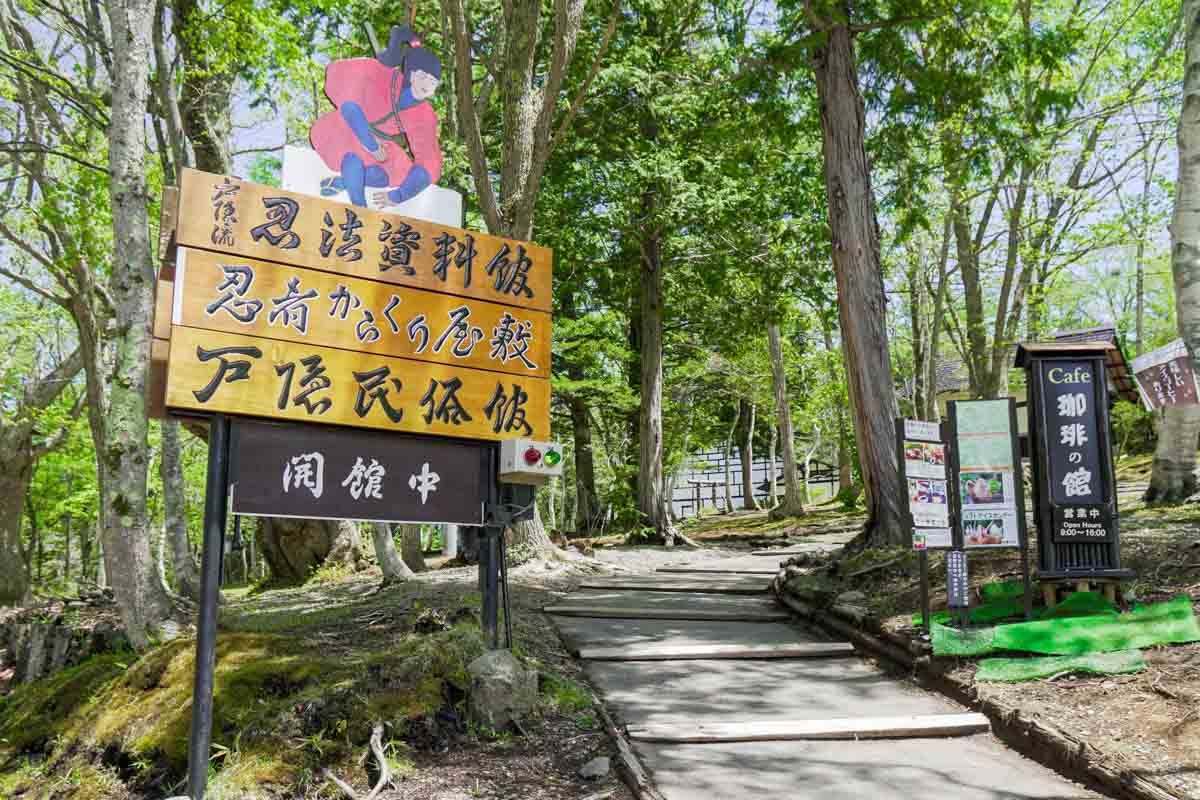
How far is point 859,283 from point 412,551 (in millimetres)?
7019

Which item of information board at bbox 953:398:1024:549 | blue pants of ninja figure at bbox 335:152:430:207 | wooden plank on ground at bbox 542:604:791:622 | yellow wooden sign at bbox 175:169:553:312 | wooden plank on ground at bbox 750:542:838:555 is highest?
blue pants of ninja figure at bbox 335:152:430:207

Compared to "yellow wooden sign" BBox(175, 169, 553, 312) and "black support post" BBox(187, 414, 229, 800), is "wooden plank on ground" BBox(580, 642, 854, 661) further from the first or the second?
"black support post" BBox(187, 414, 229, 800)

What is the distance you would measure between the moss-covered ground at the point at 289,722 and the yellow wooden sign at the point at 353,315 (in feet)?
6.81

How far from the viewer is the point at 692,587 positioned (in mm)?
11086

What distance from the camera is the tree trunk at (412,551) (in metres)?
12.1

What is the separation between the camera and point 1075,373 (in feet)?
24.2

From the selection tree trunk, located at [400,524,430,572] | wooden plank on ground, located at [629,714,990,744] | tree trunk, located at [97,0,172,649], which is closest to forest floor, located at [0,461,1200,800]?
wooden plank on ground, located at [629,714,990,744]

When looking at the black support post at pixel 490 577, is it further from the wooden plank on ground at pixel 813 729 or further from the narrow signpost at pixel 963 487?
the narrow signpost at pixel 963 487

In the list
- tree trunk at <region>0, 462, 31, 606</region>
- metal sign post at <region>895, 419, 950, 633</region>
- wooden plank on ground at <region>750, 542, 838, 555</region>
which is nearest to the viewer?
metal sign post at <region>895, 419, 950, 633</region>

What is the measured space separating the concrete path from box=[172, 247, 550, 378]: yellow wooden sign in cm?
256

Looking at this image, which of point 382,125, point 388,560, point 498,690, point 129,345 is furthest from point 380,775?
point 388,560

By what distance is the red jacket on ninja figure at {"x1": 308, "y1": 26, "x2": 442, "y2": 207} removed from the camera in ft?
19.4

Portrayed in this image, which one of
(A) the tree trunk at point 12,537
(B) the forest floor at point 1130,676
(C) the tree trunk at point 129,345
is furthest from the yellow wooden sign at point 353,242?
(A) the tree trunk at point 12,537

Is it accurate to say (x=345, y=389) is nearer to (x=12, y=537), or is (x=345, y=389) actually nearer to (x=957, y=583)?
(x=957, y=583)
